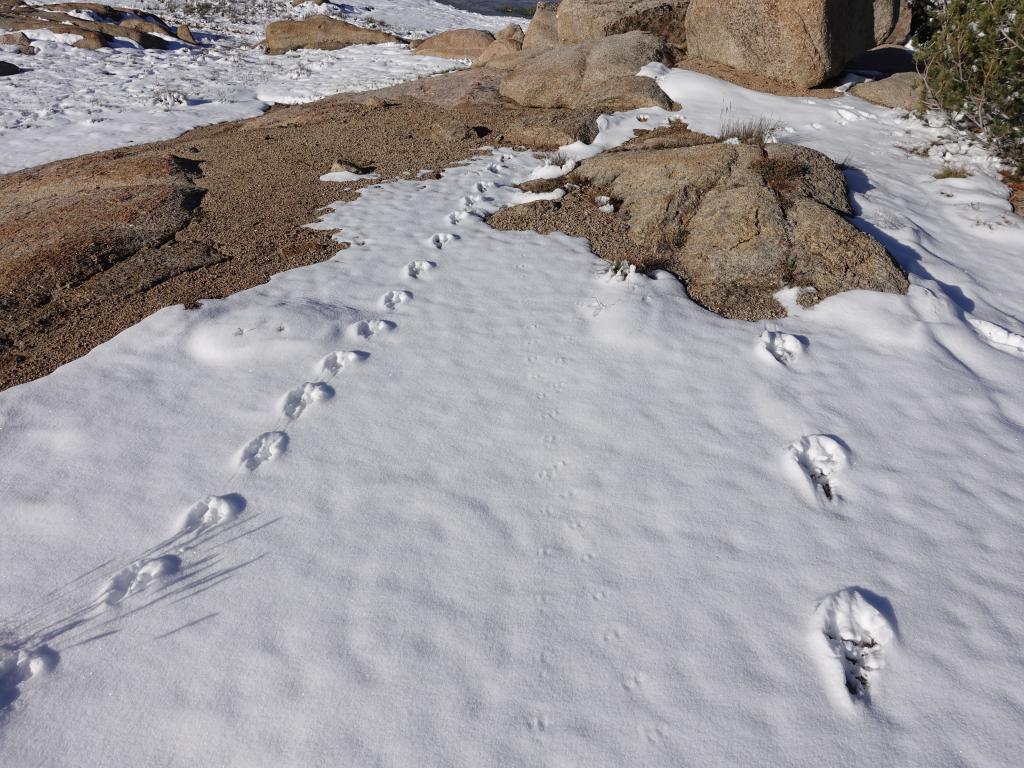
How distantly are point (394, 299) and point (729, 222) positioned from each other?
10.2ft

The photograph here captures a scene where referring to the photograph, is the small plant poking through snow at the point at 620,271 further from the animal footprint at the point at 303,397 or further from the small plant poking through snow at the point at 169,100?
A: the small plant poking through snow at the point at 169,100

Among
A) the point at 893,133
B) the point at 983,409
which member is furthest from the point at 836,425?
the point at 893,133

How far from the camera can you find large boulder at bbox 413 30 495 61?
63.2 ft

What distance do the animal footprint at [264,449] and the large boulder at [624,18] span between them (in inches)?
460

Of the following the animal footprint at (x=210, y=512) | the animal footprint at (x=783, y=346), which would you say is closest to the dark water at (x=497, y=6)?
the animal footprint at (x=783, y=346)

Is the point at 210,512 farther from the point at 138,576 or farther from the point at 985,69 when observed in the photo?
the point at 985,69

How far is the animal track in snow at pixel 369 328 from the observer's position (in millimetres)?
4297

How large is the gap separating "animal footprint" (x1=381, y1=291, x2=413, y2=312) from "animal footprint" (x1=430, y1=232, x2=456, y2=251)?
3.28 feet

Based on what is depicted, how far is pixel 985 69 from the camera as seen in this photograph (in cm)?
711

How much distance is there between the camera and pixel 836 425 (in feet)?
11.5

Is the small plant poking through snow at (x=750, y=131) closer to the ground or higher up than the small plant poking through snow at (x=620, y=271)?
higher up

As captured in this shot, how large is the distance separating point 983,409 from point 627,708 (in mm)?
3115

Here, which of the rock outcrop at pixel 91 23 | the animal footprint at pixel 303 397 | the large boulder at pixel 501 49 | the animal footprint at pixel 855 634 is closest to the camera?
the animal footprint at pixel 855 634

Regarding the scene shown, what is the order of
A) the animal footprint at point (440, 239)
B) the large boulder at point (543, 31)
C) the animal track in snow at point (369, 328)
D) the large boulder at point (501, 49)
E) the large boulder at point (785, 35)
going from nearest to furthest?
1. the animal track in snow at point (369, 328)
2. the animal footprint at point (440, 239)
3. the large boulder at point (785, 35)
4. the large boulder at point (543, 31)
5. the large boulder at point (501, 49)
